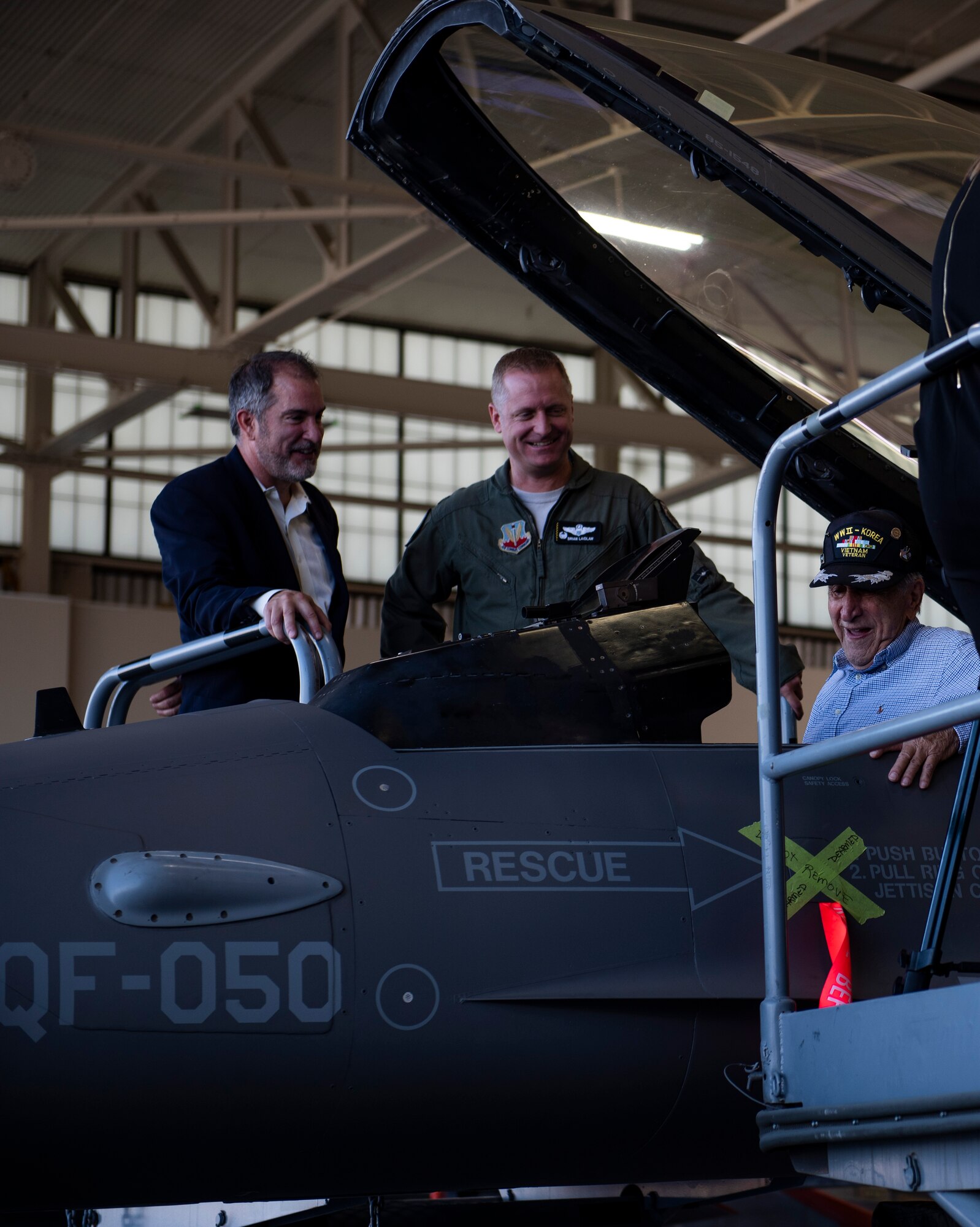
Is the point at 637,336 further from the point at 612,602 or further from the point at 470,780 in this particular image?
the point at 470,780

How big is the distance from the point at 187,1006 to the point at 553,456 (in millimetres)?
2538

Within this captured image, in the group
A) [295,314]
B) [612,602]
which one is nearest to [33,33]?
[295,314]

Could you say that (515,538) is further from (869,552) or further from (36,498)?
(36,498)

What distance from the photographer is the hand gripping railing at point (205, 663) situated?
3783 mm

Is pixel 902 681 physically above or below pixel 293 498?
below

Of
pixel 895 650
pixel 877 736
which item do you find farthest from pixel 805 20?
pixel 877 736

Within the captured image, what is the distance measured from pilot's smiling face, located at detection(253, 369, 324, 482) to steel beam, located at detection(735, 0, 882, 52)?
7.34 m

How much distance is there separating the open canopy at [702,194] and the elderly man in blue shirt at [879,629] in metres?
0.30

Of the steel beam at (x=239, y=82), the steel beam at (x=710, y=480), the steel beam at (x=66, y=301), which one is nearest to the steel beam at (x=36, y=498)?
the steel beam at (x=66, y=301)

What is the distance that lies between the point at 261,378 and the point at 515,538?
95 cm

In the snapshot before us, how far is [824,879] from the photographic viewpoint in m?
3.26

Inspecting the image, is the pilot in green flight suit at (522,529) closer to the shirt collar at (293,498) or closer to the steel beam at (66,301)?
the shirt collar at (293,498)

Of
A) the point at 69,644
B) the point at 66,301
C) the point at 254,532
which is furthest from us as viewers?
the point at 66,301

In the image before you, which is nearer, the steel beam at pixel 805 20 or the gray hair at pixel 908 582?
the gray hair at pixel 908 582
